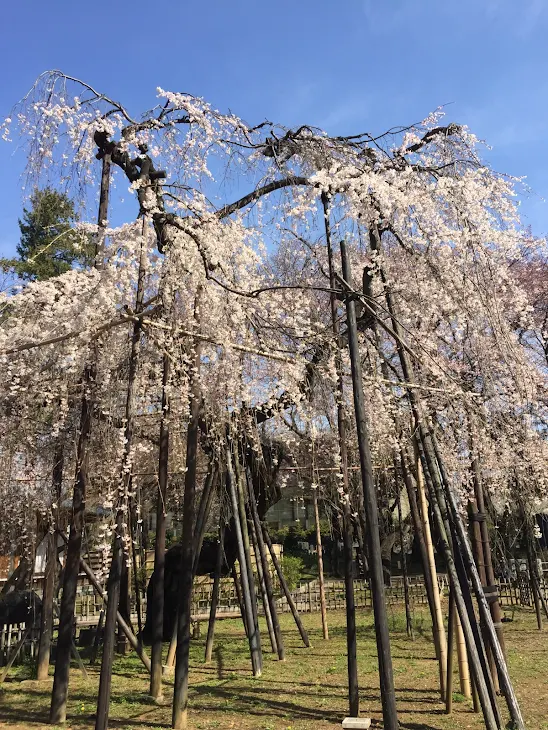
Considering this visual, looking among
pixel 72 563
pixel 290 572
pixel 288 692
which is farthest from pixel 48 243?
pixel 290 572

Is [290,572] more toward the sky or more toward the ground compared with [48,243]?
more toward the ground

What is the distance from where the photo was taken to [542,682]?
7.05 m

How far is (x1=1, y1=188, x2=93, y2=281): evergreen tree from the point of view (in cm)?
708

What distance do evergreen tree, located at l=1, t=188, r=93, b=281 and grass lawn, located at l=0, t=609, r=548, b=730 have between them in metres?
5.00

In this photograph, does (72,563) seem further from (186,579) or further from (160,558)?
(160,558)

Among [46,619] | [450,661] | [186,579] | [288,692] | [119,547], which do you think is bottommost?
[288,692]

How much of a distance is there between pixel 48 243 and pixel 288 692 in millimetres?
6776

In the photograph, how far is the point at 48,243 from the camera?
834 cm

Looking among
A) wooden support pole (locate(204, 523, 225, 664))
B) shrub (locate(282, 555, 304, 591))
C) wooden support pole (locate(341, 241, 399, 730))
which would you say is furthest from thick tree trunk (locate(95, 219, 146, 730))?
shrub (locate(282, 555, 304, 591))

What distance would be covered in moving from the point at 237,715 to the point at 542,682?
3.74 metres

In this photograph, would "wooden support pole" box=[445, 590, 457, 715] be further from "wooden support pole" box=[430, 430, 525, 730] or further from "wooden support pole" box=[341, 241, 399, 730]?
"wooden support pole" box=[341, 241, 399, 730]

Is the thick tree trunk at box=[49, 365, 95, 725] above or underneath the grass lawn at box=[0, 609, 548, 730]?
above

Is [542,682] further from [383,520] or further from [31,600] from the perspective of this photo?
[383,520]

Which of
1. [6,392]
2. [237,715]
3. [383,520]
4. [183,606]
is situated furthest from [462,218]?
[383,520]
